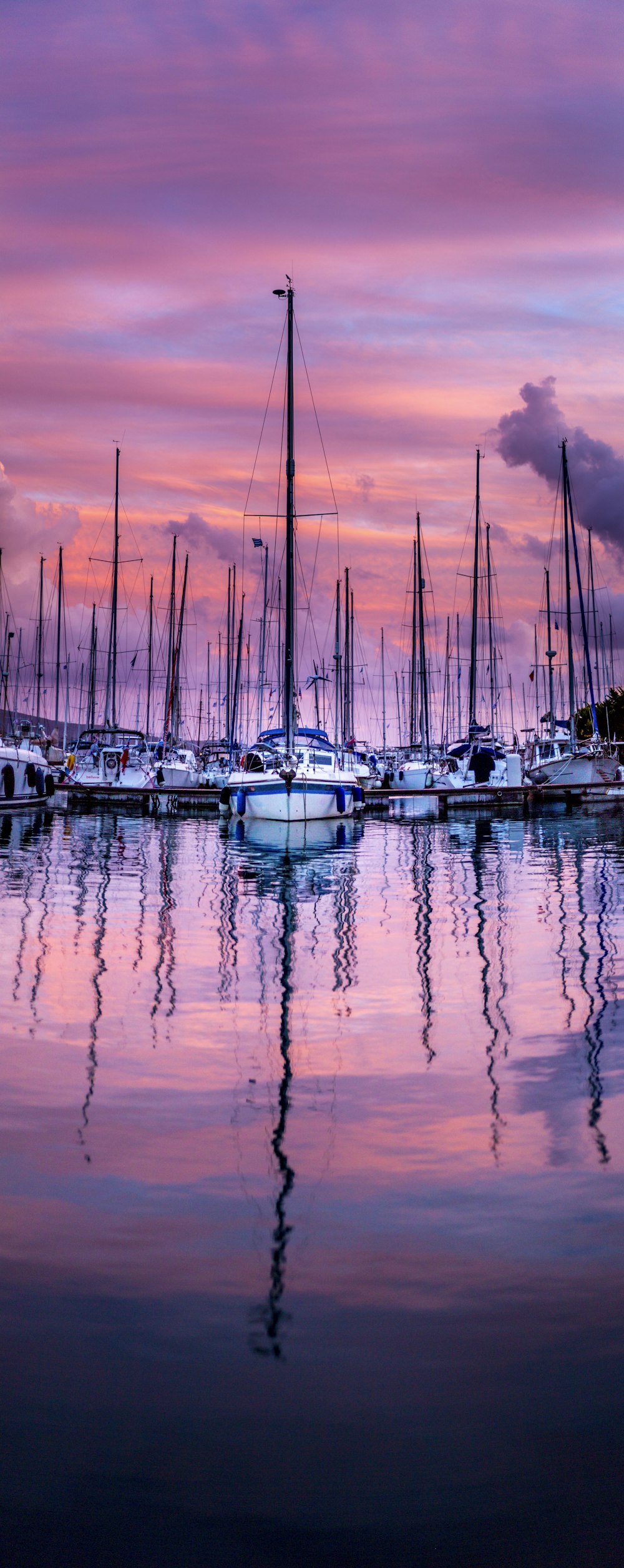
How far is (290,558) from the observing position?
4356 centimetres

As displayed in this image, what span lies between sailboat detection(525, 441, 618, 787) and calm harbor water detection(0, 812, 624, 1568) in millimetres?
50916

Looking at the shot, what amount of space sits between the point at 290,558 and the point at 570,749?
2617 centimetres

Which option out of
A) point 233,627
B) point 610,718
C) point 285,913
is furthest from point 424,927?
point 610,718

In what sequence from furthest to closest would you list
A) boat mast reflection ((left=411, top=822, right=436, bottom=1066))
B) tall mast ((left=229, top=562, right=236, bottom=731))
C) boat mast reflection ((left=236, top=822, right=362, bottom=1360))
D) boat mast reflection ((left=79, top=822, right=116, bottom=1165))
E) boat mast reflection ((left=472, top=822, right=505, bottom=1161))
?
tall mast ((left=229, top=562, right=236, bottom=731)) → boat mast reflection ((left=411, top=822, right=436, bottom=1066)) → boat mast reflection ((left=79, top=822, right=116, bottom=1165)) → boat mast reflection ((left=472, top=822, right=505, bottom=1161)) → boat mast reflection ((left=236, top=822, right=362, bottom=1360))

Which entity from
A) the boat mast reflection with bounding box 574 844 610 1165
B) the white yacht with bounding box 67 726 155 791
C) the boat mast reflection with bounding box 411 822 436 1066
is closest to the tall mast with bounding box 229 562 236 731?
the white yacht with bounding box 67 726 155 791

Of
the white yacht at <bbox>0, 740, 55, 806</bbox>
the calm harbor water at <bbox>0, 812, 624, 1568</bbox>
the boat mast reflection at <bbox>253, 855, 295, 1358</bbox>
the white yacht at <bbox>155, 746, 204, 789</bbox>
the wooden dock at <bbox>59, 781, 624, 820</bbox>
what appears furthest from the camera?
the white yacht at <bbox>155, 746, 204, 789</bbox>

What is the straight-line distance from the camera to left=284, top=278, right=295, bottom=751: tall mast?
42.5m

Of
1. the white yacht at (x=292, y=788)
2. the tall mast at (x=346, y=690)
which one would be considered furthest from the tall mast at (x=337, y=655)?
the white yacht at (x=292, y=788)

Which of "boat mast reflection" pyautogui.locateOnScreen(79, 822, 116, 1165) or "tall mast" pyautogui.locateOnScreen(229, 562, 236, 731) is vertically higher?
"tall mast" pyautogui.locateOnScreen(229, 562, 236, 731)

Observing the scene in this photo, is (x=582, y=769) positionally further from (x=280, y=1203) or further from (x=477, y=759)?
(x=280, y=1203)

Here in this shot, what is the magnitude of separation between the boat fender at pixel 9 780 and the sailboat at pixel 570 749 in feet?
82.5

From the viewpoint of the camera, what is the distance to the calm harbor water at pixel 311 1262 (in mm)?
4277

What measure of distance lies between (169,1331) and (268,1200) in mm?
1643

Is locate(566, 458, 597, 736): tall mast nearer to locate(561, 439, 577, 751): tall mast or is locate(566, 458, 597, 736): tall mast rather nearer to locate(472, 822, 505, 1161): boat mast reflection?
locate(561, 439, 577, 751): tall mast
